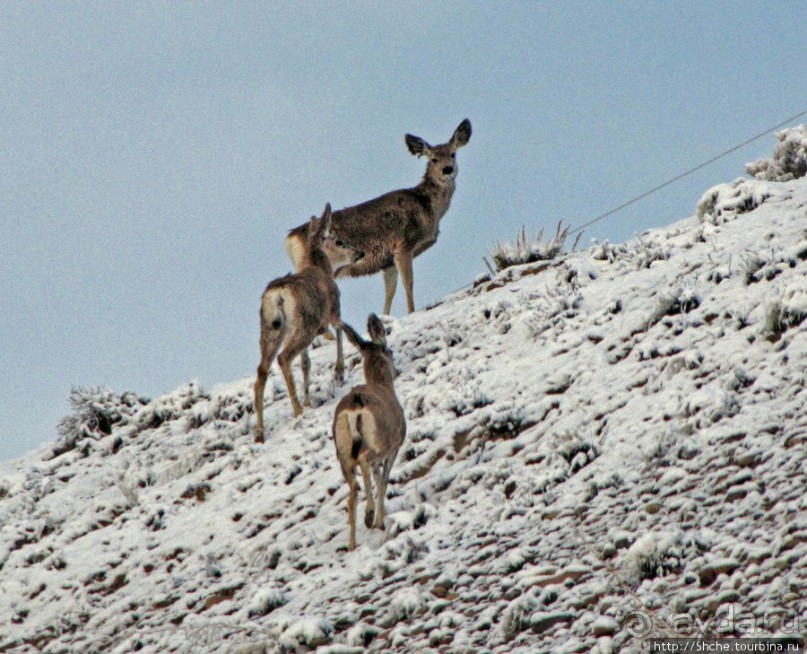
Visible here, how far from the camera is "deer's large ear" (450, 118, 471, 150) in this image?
1662cm

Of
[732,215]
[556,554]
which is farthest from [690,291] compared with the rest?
[556,554]

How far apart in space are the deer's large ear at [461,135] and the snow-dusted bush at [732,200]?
4.71 m

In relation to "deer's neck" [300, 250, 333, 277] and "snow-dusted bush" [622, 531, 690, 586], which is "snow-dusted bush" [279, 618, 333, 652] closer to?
"snow-dusted bush" [622, 531, 690, 586]

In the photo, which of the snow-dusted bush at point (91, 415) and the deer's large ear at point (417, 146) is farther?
the deer's large ear at point (417, 146)

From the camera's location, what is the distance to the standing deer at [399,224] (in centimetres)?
1508

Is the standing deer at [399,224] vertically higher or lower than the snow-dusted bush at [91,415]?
higher

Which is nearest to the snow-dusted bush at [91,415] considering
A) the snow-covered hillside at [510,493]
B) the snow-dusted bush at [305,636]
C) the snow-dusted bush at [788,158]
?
the snow-covered hillside at [510,493]

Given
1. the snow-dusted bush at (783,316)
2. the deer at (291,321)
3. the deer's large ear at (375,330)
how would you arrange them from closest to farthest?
the snow-dusted bush at (783,316) < the deer's large ear at (375,330) < the deer at (291,321)

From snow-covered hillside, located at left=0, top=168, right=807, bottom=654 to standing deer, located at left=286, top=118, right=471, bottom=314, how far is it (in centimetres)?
209

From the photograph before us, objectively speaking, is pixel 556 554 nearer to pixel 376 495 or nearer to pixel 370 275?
pixel 376 495

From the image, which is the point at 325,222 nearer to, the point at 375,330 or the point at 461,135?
the point at 375,330

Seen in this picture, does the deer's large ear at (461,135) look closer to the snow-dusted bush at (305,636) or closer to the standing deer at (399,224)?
the standing deer at (399,224)

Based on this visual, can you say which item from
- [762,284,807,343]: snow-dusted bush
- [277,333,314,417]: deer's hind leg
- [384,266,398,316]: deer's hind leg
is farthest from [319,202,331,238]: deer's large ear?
[762,284,807,343]: snow-dusted bush

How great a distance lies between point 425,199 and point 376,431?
29.0 ft
